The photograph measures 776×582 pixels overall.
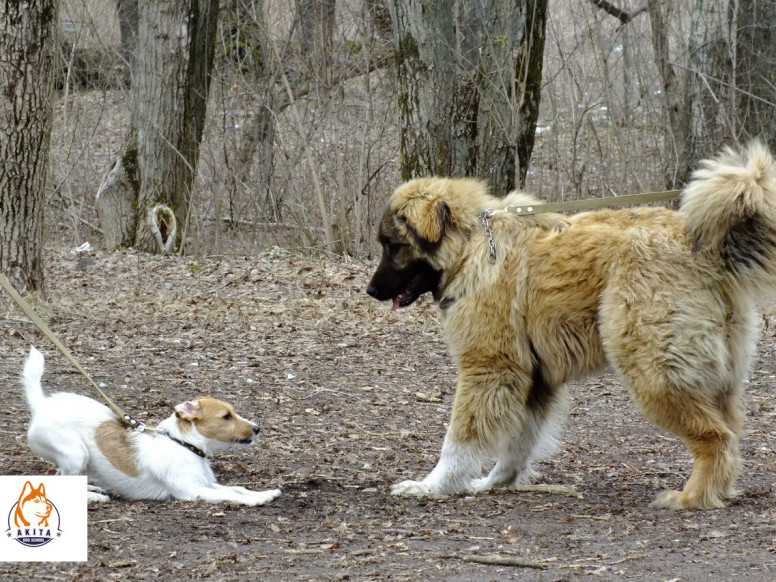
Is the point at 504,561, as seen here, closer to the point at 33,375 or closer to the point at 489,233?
the point at 489,233

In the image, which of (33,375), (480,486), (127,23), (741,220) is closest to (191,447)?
(33,375)

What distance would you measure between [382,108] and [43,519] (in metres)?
11.5

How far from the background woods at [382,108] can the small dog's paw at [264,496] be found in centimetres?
584

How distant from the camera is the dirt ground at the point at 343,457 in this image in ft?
13.3

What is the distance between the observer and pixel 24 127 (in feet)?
31.1

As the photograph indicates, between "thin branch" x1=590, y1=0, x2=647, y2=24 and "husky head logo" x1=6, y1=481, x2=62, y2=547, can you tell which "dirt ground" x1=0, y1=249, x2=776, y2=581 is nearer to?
"husky head logo" x1=6, y1=481, x2=62, y2=547

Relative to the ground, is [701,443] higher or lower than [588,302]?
lower

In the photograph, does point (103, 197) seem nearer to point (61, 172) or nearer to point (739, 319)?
point (61, 172)

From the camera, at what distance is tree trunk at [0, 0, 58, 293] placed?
9352 millimetres

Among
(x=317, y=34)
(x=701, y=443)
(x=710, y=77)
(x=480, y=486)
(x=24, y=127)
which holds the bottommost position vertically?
(x=480, y=486)

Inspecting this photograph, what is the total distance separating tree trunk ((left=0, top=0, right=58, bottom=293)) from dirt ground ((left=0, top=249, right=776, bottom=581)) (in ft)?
1.82

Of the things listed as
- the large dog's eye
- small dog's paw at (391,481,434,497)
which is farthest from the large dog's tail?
small dog's paw at (391,481,434,497)

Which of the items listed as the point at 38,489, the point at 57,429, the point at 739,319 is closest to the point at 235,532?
the point at 38,489

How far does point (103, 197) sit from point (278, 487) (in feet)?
35.4
